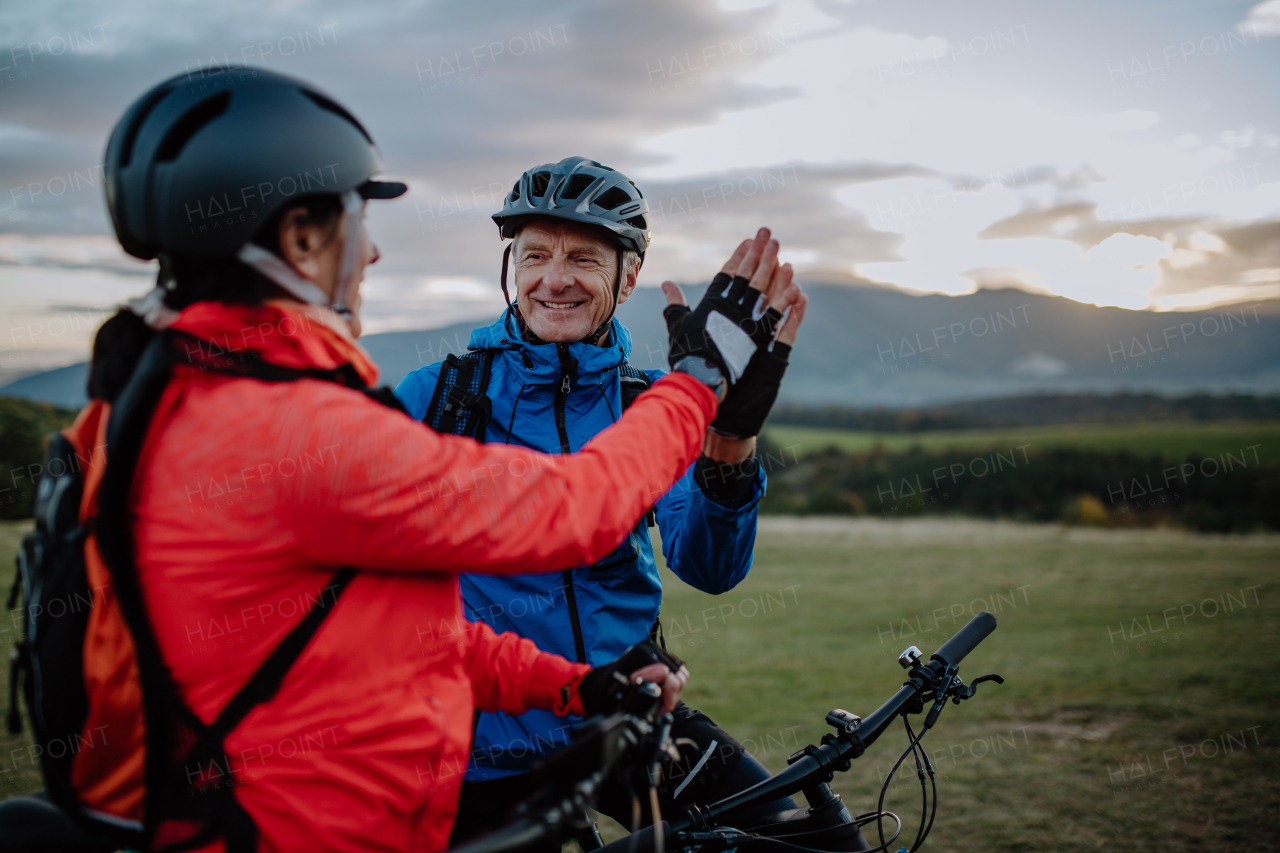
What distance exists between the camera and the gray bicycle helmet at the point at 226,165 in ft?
5.38

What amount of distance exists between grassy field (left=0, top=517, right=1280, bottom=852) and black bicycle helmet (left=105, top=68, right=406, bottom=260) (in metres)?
6.69

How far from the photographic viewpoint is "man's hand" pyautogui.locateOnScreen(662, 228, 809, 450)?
6.97 feet

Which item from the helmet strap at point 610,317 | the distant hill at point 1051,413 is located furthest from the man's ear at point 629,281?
the distant hill at point 1051,413

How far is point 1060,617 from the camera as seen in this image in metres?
15.5

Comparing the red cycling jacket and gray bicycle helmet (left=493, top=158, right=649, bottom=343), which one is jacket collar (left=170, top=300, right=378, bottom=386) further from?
gray bicycle helmet (left=493, top=158, right=649, bottom=343)

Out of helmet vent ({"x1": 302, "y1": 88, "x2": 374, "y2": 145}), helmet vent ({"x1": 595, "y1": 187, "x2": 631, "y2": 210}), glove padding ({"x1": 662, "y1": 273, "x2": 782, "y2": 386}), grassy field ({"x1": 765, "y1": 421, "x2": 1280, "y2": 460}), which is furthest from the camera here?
grassy field ({"x1": 765, "y1": 421, "x2": 1280, "y2": 460})

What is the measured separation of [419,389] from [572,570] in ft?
3.32

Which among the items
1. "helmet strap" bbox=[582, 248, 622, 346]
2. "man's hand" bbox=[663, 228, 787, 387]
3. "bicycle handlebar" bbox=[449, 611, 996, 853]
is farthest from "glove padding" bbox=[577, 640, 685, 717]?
"helmet strap" bbox=[582, 248, 622, 346]

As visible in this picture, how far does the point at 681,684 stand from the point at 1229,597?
19.1 m

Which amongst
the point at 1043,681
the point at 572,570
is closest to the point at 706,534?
the point at 572,570

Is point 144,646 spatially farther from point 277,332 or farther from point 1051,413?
point 1051,413

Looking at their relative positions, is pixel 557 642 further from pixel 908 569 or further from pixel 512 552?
pixel 908 569

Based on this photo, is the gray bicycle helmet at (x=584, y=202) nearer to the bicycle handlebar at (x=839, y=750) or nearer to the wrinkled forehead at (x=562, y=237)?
the wrinkled forehead at (x=562, y=237)

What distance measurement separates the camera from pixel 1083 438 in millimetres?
78312
